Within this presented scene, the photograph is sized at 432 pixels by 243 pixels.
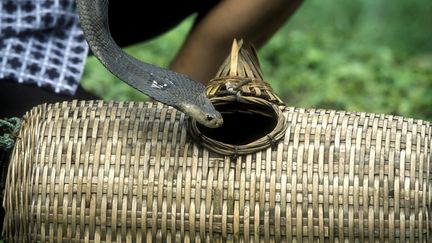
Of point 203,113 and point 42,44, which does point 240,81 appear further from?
point 42,44

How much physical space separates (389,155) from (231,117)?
0.96 feet

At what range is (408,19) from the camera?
5.26 metres

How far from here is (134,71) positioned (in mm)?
1982

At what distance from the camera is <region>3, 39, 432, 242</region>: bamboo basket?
A: 191 cm

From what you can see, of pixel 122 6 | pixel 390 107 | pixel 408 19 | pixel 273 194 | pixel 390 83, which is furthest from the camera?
pixel 408 19

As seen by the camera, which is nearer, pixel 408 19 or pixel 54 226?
pixel 54 226

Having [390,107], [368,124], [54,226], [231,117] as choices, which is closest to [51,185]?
[54,226]

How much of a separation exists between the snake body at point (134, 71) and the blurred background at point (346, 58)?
6.18 feet

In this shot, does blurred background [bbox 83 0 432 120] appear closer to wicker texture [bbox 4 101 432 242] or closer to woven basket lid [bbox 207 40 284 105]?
woven basket lid [bbox 207 40 284 105]

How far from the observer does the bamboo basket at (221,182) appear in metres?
1.91

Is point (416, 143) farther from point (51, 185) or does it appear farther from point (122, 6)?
point (122, 6)

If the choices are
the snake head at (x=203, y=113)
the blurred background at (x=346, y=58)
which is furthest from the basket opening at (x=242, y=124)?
the blurred background at (x=346, y=58)

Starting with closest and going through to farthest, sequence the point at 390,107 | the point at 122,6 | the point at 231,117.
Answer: the point at 231,117 < the point at 122,6 < the point at 390,107

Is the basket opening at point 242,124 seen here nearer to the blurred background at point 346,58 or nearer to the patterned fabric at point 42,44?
the patterned fabric at point 42,44
